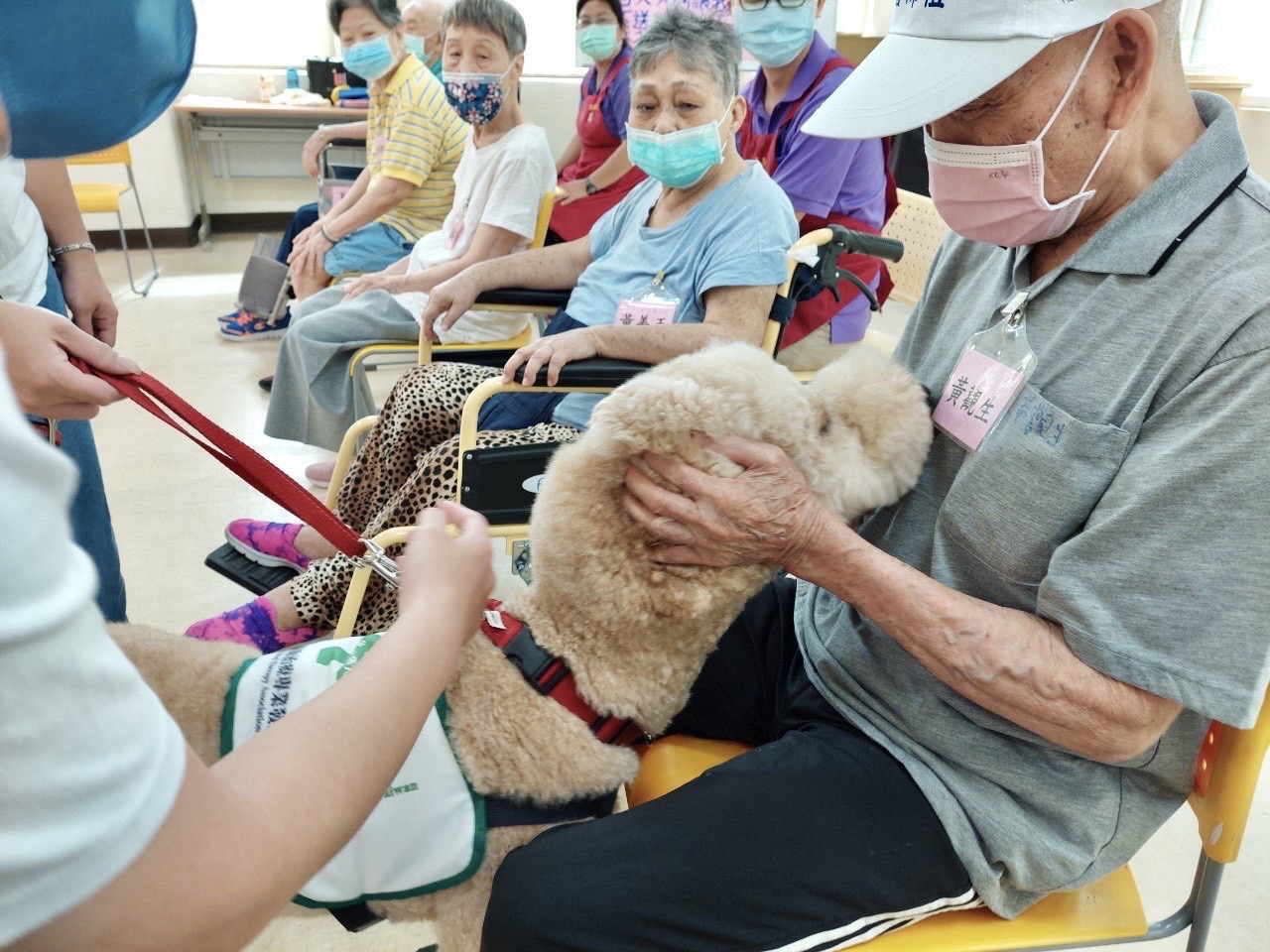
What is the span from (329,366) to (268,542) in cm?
67

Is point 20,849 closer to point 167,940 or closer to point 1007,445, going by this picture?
point 167,940

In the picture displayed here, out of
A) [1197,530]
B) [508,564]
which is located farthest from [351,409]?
[1197,530]

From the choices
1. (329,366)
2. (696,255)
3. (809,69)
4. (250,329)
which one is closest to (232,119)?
(250,329)

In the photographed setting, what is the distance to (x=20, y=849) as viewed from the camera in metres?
0.35

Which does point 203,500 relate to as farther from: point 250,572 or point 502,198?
point 502,198

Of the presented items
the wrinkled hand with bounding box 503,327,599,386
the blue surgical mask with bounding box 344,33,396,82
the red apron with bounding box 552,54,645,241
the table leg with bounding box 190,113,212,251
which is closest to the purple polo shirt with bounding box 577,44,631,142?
the red apron with bounding box 552,54,645,241

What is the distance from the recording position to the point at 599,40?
3770 millimetres

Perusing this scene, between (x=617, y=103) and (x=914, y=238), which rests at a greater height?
(x=617, y=103)

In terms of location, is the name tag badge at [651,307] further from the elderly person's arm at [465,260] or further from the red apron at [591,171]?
the red apron at [591,171]

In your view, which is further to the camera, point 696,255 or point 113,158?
point 113,158

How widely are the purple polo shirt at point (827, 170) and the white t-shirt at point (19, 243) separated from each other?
164cm

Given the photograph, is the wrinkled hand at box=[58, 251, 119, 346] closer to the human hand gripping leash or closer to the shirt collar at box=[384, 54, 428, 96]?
the human hand gripping leash

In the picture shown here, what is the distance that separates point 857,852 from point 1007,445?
44cm

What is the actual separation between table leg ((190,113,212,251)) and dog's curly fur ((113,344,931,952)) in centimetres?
614
